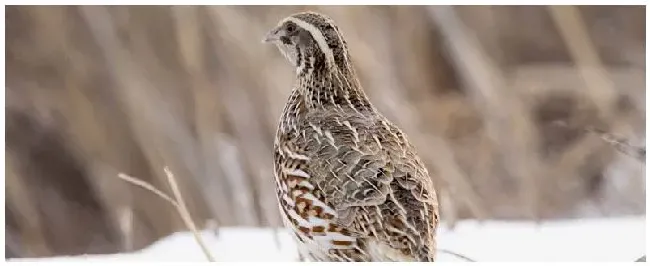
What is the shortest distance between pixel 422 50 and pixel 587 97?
0.25 m

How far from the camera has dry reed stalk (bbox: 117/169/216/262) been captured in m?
1.32

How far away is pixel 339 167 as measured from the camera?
Answer: 1211mm

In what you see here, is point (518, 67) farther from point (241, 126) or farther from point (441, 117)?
point (241, 126)

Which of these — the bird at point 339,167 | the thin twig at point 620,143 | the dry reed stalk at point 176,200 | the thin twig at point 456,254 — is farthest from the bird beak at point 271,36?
the thin twig at point 620,143

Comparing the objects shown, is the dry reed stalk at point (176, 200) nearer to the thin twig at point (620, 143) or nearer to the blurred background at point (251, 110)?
the blurred background at point (251, 110)

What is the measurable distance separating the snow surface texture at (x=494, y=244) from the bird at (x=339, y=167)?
0.12m

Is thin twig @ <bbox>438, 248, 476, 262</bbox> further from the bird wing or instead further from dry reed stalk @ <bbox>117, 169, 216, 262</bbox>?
dry reed stalk @ <bbox>117, 169, 216, 262</bbox>

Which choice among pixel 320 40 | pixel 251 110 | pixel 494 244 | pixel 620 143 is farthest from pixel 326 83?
pixel 620 143

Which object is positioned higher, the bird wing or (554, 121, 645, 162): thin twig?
(554, 121, 645, 162): thin twig

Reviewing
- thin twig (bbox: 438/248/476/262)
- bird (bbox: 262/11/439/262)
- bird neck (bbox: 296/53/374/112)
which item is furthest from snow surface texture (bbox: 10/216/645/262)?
bird neck (bbox: 296/53/374/112)

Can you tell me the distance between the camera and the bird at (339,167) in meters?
1.19

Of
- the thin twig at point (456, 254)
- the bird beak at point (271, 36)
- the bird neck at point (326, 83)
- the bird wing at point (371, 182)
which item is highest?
the bird beak at point (271, 36)

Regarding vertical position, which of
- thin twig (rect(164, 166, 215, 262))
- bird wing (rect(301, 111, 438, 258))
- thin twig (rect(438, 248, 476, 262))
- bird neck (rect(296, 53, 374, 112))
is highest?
bird neck (rect(296, 53, 374, 112))

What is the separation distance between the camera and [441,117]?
1.52 m
